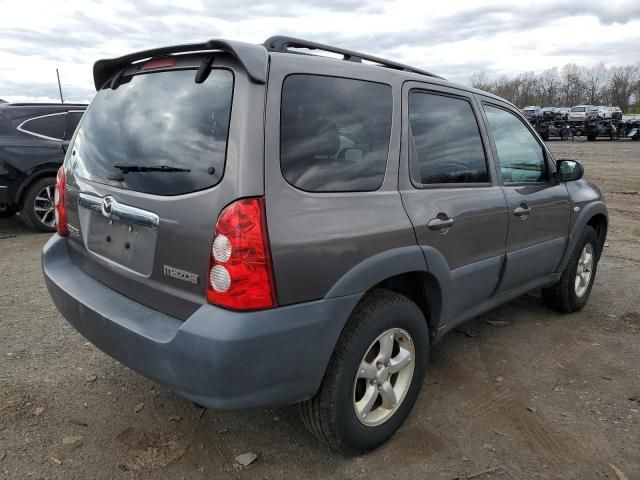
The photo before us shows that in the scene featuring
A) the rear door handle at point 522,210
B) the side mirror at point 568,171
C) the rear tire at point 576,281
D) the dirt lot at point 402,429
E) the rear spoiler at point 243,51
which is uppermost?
the rear spoiler at point 243,51

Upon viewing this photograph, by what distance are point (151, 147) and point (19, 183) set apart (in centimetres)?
537

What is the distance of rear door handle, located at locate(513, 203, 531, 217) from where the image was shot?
3.31 metres

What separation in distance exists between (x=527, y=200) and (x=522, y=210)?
0.14 m

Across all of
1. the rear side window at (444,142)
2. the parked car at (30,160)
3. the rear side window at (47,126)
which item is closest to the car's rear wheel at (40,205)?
the parked car at (30,160)

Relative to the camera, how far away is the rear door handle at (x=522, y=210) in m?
3.31

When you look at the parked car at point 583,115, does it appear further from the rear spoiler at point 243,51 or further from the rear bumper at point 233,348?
the rear bumper at point 233,348

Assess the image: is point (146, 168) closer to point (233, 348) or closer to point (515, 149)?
point (233, 348)

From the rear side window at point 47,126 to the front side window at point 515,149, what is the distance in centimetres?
604

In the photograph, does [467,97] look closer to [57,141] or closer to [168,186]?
[168,186]

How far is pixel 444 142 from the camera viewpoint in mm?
2916

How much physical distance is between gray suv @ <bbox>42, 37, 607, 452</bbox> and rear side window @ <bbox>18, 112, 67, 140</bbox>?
188 inches

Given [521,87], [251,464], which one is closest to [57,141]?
[251,464]

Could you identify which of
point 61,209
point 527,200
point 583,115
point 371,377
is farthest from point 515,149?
point 583,115

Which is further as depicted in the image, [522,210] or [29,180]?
[29,180]
